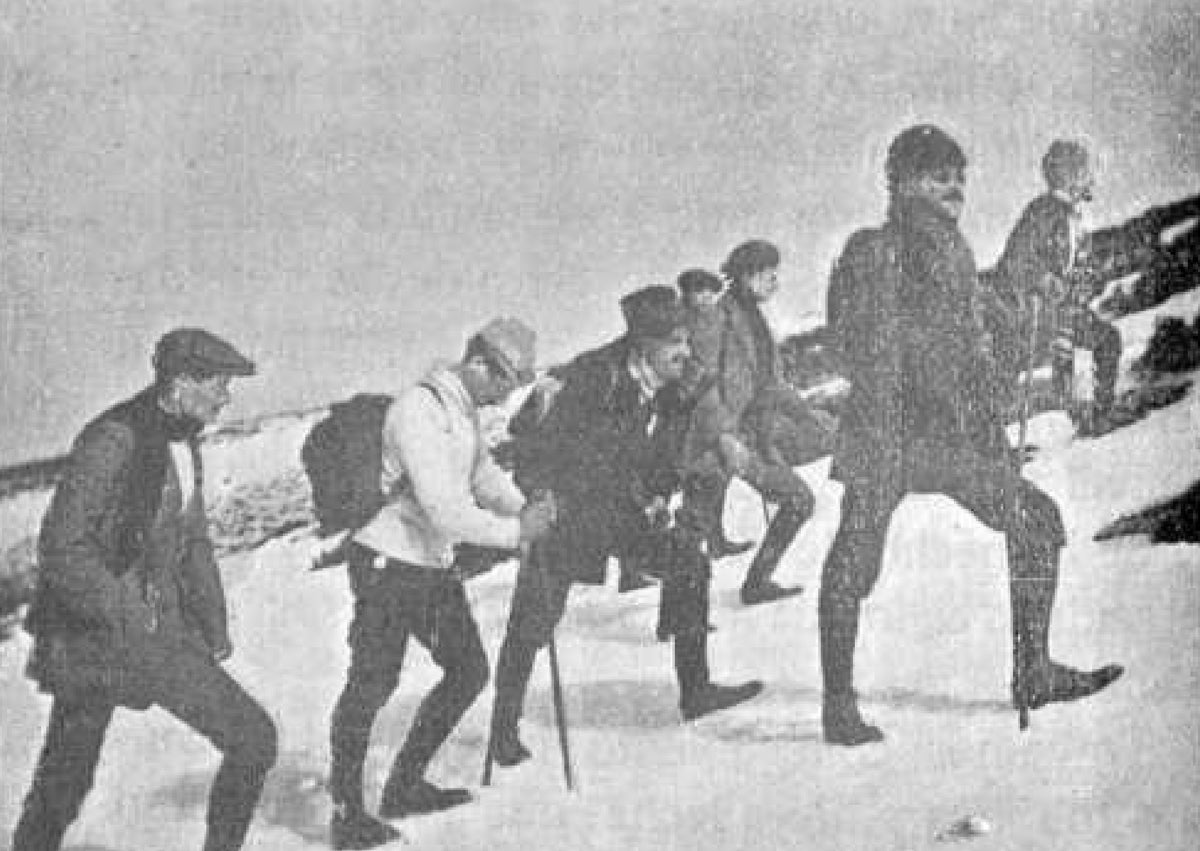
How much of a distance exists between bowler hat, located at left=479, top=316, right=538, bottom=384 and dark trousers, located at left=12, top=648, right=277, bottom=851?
43.2 inches

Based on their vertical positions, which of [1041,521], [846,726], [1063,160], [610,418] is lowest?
[846,726]

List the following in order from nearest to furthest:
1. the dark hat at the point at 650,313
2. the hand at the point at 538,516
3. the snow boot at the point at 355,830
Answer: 1. the snow boot at the point at 355,830
2. the hand at the point at 538,516
3. the dark hat at the point at 650,313

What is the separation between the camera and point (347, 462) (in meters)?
5.58

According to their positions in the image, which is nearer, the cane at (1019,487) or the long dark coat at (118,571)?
the long dark coat at (118,571)

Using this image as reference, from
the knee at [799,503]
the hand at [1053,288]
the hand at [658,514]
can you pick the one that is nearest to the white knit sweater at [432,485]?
the hand at [658,514]

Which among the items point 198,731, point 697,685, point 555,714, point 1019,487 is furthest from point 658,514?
point 198,731

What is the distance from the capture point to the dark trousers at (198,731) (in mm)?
5410

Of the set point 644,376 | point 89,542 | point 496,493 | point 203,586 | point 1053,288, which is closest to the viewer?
point 89,542

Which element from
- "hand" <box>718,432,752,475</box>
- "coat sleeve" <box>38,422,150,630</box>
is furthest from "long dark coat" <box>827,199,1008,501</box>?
"coat sleeve" <box>38,422,150,630</box>

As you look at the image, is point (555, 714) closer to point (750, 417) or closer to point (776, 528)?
point (776, 528)

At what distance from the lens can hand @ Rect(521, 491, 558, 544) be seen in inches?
220

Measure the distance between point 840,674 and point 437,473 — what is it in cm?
120

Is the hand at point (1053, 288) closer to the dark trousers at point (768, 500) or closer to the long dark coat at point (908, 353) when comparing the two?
the long dark coat at point (908, 353)

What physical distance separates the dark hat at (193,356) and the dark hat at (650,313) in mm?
1031
